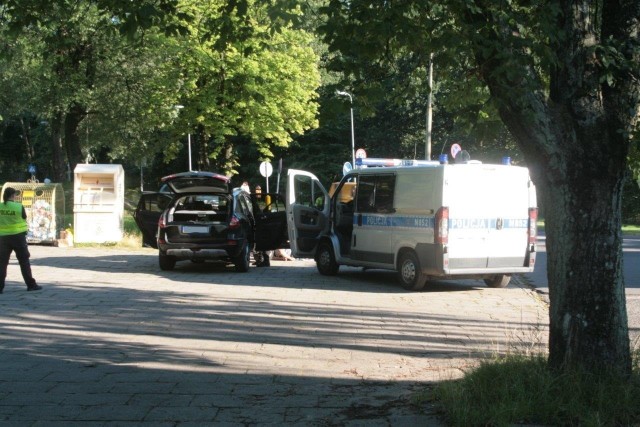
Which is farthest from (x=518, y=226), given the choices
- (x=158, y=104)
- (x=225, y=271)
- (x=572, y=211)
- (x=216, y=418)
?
(x=158, y=104)

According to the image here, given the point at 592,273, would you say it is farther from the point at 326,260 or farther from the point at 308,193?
the point at 308,193

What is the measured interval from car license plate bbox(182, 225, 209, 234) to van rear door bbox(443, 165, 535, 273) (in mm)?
5304

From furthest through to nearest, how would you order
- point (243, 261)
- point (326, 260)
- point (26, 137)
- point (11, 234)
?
point (26, 137), point (243, 261), point (326, 260), point (11, 234)

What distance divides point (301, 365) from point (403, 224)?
22.1ft

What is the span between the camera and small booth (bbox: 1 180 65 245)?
2288 cm

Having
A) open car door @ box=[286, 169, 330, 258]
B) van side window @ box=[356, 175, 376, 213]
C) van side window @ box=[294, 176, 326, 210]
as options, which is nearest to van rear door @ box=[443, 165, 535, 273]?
van side window @ box=[356, 175, 376, 213]

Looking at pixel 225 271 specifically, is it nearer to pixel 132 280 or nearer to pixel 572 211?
pixel 132 280

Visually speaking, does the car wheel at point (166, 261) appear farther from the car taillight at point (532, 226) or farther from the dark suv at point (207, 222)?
the car taillight at point (532, 226)

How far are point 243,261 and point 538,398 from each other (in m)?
11.7

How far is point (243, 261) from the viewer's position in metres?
16.7

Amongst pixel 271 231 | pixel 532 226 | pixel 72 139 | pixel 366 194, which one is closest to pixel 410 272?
pixel 366 194

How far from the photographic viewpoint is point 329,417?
5.72 meters

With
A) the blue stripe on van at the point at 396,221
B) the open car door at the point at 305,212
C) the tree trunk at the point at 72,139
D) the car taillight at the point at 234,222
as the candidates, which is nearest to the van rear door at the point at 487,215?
the blue stripe on van at the point at 396,221

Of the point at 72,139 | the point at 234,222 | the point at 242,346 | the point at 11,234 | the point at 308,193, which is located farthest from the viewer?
the point at 72,139
